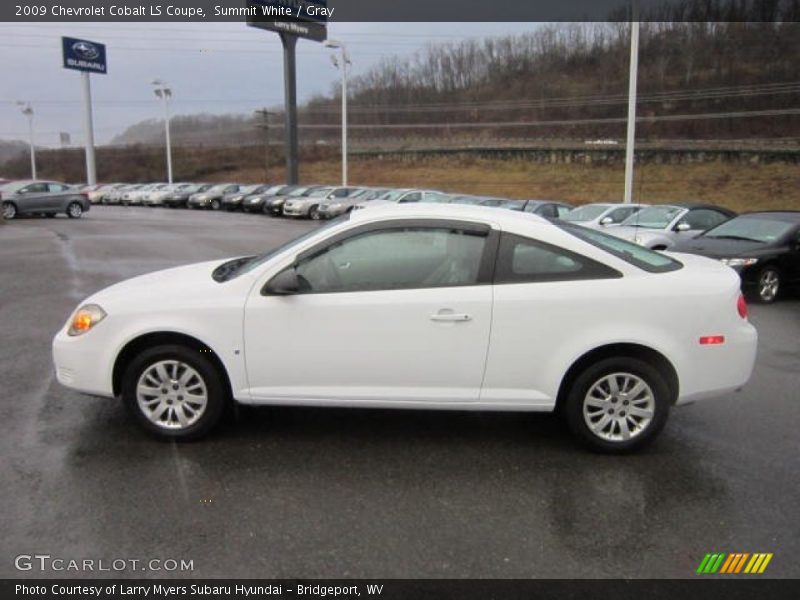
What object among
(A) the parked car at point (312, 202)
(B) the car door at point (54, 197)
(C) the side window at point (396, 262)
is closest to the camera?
(C) the side window at point (396, 262)

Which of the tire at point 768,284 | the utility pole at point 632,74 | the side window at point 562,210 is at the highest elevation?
the utility pole at point 632,74

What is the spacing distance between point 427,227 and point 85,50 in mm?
60405

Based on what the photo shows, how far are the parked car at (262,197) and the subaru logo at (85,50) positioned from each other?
3016cm

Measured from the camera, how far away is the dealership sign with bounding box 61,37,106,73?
2101 inches

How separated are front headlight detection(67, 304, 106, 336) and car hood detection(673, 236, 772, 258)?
8909 millimetres

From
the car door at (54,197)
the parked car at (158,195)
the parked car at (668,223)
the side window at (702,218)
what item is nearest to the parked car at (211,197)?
the parked car at (158,195)

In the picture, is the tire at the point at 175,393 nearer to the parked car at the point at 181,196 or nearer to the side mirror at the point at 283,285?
the side mirror at the point at 283,285

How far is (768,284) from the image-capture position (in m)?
9.83

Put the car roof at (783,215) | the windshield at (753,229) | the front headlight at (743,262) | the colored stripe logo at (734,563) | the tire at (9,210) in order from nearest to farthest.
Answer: the colored stripe logo at (734,563), the front headlight at (743,262), the windshield at (753,229), the car roof at (783,215), the tire at (9,210)

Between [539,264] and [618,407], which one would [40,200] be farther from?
[618,407]

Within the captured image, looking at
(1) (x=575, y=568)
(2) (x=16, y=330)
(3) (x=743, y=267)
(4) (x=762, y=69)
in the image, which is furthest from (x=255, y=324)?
(4) (x=762, y=69)

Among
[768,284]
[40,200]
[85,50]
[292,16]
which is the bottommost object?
[768,284]

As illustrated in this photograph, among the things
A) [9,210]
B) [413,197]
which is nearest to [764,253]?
[413,197]

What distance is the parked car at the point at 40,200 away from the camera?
25047mm
